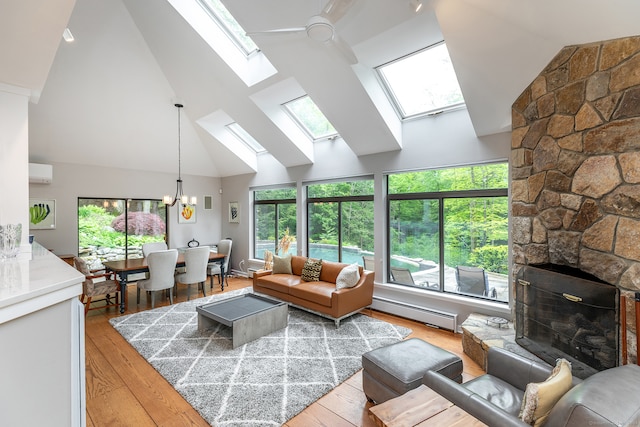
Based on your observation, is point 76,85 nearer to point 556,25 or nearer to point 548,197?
point 556,25

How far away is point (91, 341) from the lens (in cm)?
371

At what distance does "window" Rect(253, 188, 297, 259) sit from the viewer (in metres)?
6.65

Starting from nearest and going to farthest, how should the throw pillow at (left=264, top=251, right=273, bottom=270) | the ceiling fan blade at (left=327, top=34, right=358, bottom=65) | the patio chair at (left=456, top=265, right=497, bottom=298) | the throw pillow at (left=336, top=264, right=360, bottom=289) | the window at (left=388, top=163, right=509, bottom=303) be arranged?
the ceiling fan blade at (left=327, top=34, right=358, bottom=65) → the window at (left=388, top=163, right=509, bottom=303) → the patio chair at (left=456, top=265, right=497, bottom=298) → the throw pillow at (left=336, top=264, right=360, bottom=289) → the throw pillow at (left=264, top=251, right=273, bottom=270)

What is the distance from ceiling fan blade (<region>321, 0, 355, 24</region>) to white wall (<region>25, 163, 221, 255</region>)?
6159 millimetres

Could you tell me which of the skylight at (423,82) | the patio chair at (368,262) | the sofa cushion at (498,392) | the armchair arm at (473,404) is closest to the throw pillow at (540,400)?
the armchair arm at (473,404)

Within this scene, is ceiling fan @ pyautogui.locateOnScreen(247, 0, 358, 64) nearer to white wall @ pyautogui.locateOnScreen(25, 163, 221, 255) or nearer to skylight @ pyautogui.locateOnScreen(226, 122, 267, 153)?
skylight @ pyautogui.locateOnScreen(226, 122, 267, 153)

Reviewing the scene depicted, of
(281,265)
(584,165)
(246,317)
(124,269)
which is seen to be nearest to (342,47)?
(584,165)

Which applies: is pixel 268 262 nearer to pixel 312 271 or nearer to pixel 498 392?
pixel 312 271

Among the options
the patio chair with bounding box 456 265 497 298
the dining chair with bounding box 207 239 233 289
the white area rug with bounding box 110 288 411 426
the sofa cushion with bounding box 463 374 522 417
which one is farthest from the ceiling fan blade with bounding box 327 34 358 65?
the dining chair with bounding box 207 239 233 289

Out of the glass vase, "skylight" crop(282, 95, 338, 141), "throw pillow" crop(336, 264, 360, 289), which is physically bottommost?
"throw pillow" crop(336, 264, 360, 289)

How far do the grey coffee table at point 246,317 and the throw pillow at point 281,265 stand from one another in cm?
129

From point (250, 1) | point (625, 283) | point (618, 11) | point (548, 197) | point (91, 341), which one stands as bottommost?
point (91, 341)

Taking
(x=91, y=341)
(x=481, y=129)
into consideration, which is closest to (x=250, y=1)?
(x=481, y=129)

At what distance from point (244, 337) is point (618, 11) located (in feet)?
14.6
